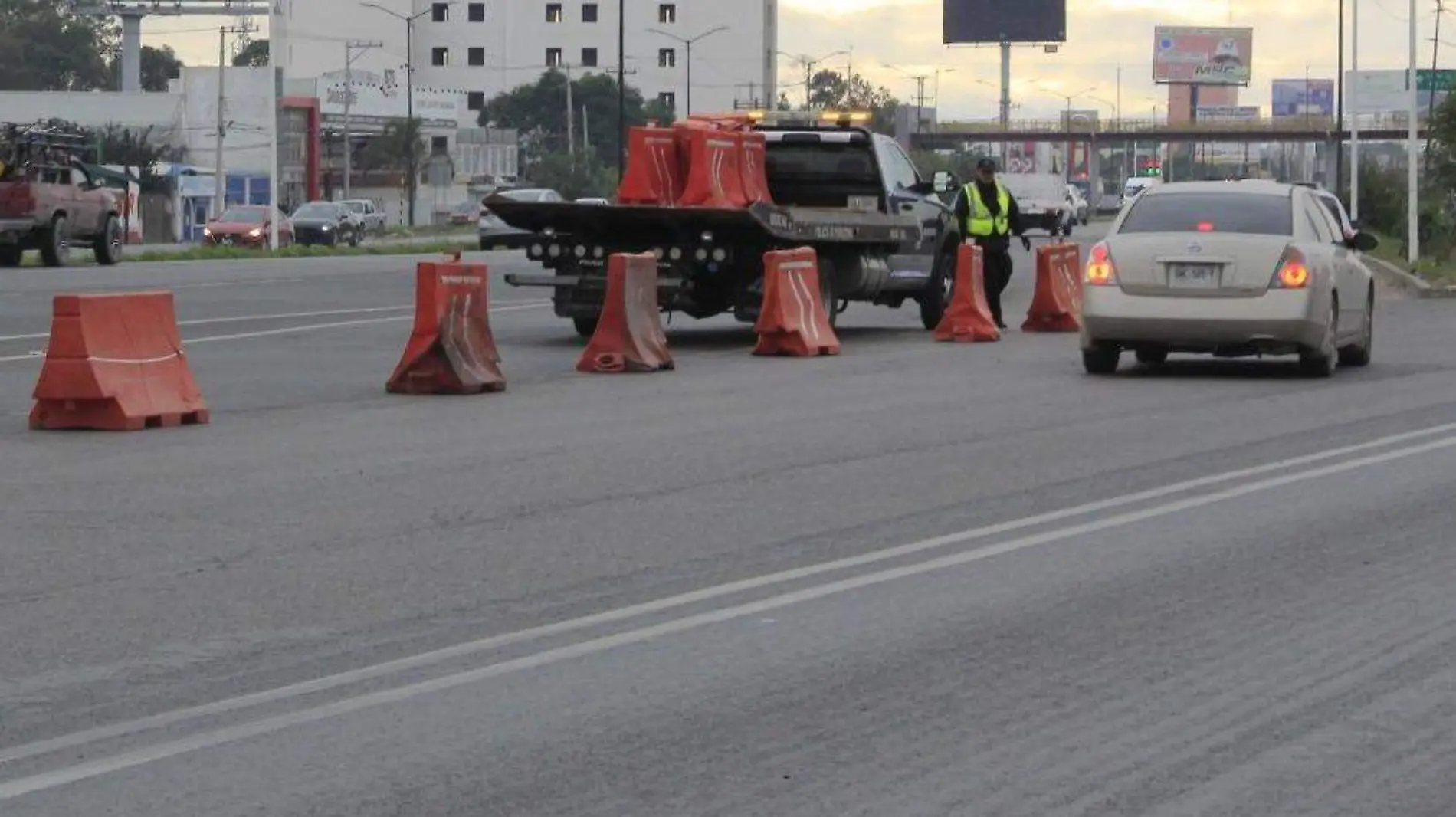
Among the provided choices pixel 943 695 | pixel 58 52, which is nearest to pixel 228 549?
pixel 943 695

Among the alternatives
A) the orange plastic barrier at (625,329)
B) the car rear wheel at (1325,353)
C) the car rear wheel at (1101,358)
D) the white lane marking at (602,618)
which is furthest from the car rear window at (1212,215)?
the white lane marking at (602,618)

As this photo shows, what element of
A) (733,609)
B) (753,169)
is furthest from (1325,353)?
(733,609)

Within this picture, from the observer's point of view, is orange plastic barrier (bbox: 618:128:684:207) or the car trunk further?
orange plastic barrier (bbox: 618:128:684:207)

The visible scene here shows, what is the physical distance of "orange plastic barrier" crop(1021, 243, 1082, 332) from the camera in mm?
26453

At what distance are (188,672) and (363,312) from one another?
67.7ft

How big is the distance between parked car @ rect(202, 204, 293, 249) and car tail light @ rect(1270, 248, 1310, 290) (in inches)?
1751

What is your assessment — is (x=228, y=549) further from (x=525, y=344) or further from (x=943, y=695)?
(x=525, y=344)

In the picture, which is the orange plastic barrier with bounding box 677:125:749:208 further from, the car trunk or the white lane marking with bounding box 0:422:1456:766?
the white lane marking with bounding box 0:422:1456:766

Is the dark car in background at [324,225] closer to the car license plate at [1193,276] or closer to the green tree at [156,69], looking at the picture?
the car license plate at [1193,276]

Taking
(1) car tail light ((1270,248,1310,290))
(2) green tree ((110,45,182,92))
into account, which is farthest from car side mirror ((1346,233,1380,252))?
(2) green tree ((110,45,182,92))

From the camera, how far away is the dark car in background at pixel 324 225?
215 ft

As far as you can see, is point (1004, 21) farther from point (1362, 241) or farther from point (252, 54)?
point (1362, 241)

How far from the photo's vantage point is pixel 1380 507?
38.9ft

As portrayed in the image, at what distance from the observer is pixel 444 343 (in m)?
17.8
